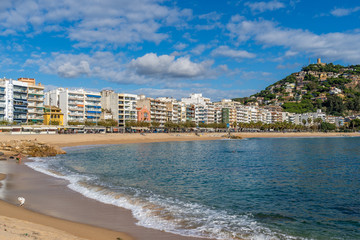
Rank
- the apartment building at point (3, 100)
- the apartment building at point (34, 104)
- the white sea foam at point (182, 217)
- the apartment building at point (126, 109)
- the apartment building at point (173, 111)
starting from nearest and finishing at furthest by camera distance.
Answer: the white sea foam at point (182, 217)
the apartment building at point (3, 100)
the apartment building at point (34, 104)
the apartment building at point (126, 109)
the apartment building at point (173, 111)

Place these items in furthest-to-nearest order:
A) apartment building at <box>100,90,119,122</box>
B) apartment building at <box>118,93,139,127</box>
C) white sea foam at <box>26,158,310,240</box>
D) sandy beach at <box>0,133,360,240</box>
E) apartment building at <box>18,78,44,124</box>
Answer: apartment building at <box>118,93,139,127</box>
apartment building at <box>100,90,119,122</box>
apartment building at <box>18,78,44,124</box>
white sea foam at <box>26,158,310,240</box>
sandy beach at <box>0,133,360,240</box>

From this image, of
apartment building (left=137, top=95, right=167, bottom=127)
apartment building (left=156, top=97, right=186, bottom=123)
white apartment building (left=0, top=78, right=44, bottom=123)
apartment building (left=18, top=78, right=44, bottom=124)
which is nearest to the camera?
white apartment building (left=0, top=78, right=44, bottom=123)

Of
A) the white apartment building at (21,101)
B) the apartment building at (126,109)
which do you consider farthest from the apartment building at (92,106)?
the white apartment building at (21,101)

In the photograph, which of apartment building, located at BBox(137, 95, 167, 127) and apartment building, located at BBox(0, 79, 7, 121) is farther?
apartment building, located at BBox(137, 95, 167, 127)

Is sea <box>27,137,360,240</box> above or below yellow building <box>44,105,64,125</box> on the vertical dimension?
below

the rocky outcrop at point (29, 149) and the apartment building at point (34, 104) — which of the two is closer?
the rocky outcrop at point (29, 149)

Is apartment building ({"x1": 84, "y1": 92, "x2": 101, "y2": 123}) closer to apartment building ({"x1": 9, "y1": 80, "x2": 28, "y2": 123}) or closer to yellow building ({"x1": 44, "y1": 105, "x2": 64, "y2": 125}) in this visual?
yellow building ({"x1": 44, "y1": 105, "x2": 64, "y2": 125})

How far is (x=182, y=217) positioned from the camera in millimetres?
12047

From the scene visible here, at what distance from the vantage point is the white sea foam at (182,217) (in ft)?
33.8

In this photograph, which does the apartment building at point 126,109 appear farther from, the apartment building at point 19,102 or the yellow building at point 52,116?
the apartment building at point 19,102

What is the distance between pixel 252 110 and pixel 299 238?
189 m

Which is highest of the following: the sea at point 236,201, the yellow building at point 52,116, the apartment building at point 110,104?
the apartment building at point 110,104

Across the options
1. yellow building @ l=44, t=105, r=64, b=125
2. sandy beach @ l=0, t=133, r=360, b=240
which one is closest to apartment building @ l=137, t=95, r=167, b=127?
yellow building @ l=44, t=105, r=64, b=125

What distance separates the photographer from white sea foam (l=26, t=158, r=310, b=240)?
33.8 ft
